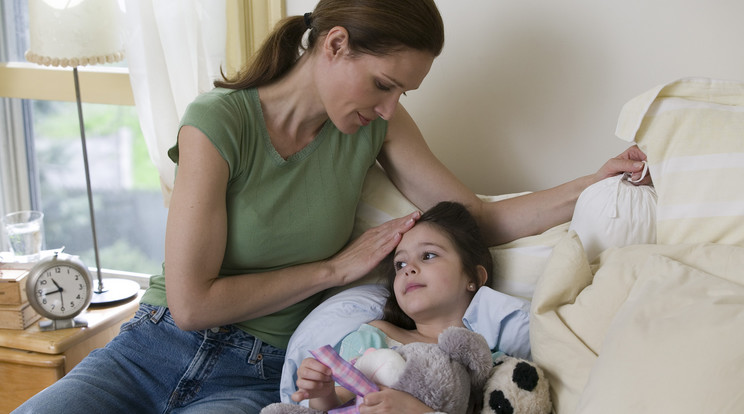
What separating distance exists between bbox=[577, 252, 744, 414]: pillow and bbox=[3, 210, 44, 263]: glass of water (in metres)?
1.63

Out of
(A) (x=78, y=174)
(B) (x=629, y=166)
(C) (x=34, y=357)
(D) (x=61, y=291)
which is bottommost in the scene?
(C) (x=34, y=357)

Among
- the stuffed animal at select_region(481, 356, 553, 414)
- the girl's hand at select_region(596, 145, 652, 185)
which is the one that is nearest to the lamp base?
the stuffed animal at select_region(481, 356, 553, 414)

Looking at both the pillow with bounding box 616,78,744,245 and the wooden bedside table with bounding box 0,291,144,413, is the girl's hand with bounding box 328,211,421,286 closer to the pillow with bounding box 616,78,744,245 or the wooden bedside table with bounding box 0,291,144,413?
the pillow with bounding box 616,78,744,245

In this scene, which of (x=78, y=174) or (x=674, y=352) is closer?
(x=674, y=352)

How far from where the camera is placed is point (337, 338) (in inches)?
56.7

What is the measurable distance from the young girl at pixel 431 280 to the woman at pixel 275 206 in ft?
0.22

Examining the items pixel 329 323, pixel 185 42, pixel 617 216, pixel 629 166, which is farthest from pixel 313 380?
pixel 185 42

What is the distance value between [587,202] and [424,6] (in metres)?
0.51

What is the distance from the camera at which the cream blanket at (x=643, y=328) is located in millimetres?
961

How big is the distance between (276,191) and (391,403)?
558mm

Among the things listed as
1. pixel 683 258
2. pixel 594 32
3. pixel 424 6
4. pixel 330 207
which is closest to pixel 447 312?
pixel 330 207

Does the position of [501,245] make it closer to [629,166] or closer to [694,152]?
[629,166]

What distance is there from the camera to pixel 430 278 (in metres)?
1.44

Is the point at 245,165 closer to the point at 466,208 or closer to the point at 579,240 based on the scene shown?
the point at 466,208
